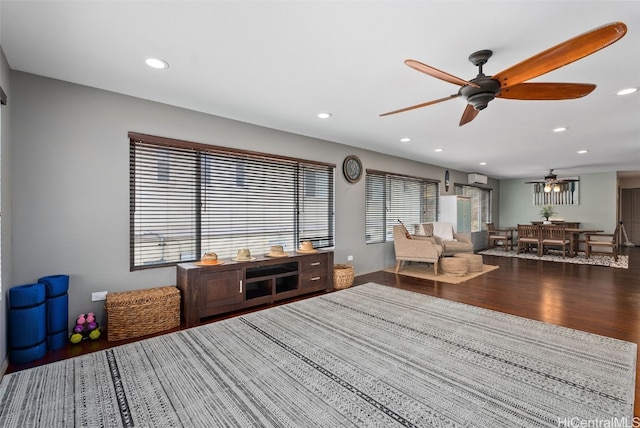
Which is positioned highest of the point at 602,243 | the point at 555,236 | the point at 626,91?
the point at 626,91

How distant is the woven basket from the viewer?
4730mm

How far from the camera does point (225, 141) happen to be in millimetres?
3943

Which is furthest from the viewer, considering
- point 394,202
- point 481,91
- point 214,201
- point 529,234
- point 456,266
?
point 529,234

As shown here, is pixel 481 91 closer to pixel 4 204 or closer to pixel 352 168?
pixel 352 168

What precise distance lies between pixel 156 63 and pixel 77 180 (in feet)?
4.71

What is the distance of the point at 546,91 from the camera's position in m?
2.14

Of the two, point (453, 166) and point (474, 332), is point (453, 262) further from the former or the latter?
point (453, 166)

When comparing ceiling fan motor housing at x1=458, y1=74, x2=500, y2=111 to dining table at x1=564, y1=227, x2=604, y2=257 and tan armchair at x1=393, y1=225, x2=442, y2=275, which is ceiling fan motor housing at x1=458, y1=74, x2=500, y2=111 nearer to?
tan armchair at x1=393, y1=225, x2=442, y2=275

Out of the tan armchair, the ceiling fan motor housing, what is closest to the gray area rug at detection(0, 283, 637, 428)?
the ceiling fan motor housing

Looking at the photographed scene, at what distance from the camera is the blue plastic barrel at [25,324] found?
7.81 ft

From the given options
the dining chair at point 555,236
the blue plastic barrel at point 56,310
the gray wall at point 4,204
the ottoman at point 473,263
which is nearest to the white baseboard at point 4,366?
the gray wall at point 4,204

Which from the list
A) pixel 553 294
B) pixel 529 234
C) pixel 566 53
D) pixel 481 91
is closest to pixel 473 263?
pixel 553 294

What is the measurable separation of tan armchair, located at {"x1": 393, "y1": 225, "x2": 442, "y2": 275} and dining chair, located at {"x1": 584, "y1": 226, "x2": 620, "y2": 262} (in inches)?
189

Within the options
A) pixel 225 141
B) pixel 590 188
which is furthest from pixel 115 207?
pixel 590 188
